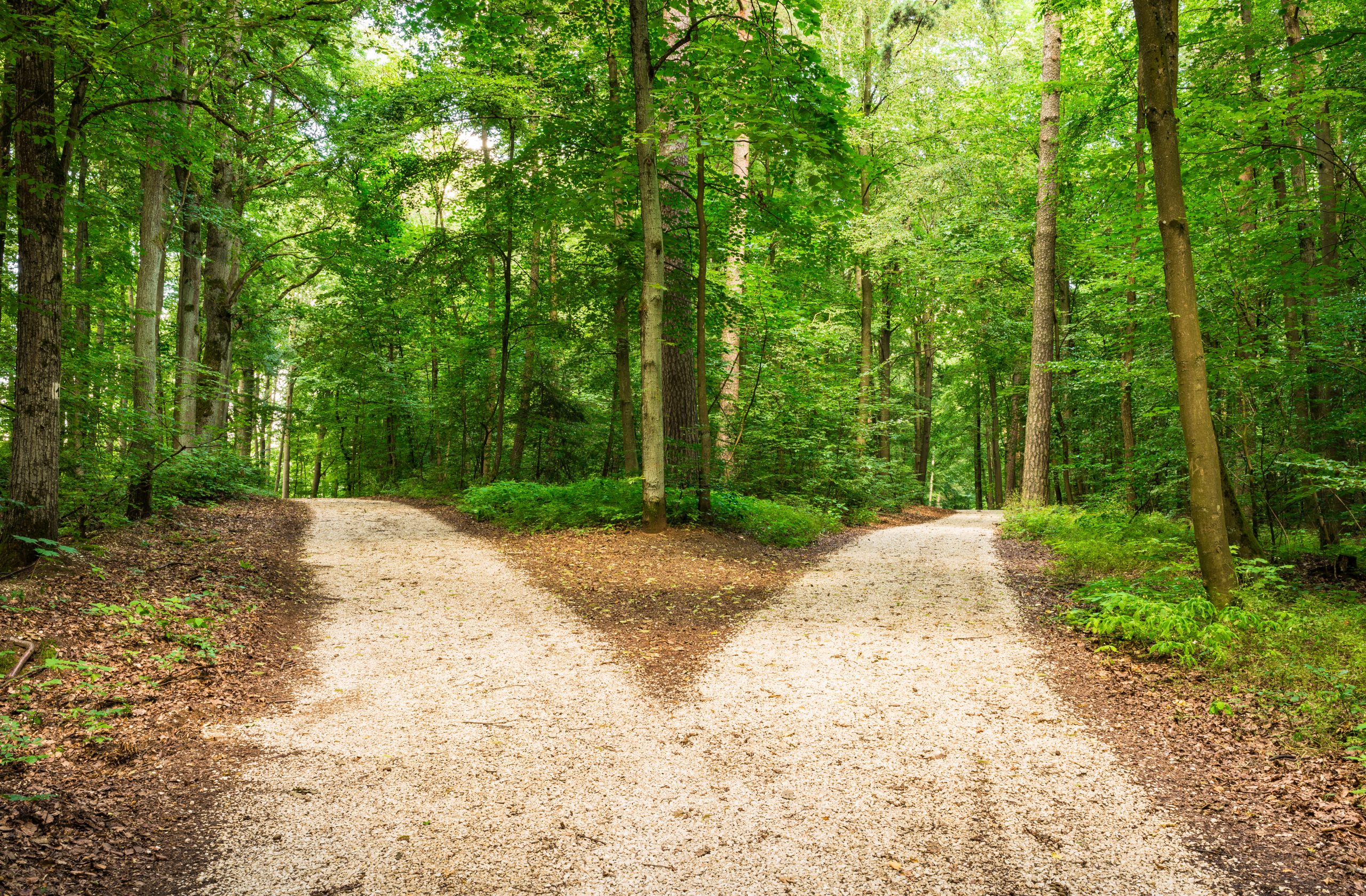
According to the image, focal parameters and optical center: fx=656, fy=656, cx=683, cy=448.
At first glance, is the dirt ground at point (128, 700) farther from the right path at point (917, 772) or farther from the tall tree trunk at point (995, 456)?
the tall tree trunk at point (995, 456)

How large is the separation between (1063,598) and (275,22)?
30.9 ft

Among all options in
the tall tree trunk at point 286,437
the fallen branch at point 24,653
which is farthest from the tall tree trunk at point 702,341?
the tall tree trunk at point 286,437

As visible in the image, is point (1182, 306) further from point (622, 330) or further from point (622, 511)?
point (622, 330)

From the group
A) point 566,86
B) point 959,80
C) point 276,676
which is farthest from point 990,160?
point 276,676

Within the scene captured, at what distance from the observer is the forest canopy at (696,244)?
20.5 ft

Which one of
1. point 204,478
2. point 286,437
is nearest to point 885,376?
point 204,478

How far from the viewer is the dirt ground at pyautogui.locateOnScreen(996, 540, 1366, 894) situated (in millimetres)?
2605

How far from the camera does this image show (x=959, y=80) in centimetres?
1831

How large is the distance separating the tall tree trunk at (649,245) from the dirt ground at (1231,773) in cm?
589

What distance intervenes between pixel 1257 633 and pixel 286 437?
104 feet

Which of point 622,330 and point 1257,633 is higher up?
point 622,330

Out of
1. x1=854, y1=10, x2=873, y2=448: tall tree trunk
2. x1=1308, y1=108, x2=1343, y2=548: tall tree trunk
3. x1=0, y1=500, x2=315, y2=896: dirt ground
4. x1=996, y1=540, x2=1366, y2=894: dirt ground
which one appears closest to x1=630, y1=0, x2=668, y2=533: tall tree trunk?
x1=0, y1=500, x2=315, y2=896: dirt ground

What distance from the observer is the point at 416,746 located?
3.71 meters

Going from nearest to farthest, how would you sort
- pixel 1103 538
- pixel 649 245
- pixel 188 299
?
pixel 649 245 → pixel 1103 538 → pixel 188 299
